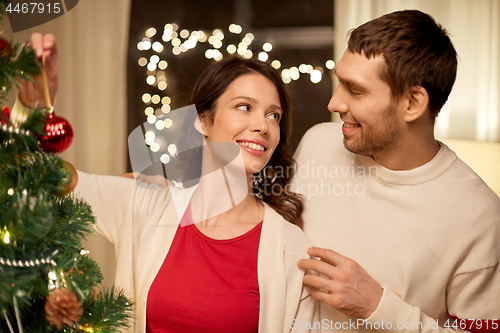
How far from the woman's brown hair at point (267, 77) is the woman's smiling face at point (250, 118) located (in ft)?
0.08

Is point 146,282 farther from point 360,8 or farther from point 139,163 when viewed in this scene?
point 360,8

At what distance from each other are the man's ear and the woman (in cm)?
41

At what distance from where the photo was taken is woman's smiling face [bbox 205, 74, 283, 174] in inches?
49.8

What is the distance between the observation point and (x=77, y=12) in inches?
85.6

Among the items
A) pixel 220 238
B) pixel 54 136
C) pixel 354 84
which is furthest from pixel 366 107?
pixel 54 136

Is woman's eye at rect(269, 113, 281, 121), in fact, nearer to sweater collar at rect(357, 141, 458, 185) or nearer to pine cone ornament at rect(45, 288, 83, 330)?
sweater collar at rect(357, 141, 458, 185)

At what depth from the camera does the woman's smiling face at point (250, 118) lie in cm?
127

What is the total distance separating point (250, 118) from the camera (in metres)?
1.28

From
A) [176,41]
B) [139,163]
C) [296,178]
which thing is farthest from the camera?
[176,41]

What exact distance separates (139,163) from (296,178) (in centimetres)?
72

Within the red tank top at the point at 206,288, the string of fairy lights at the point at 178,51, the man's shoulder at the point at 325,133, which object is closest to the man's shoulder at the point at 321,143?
the man's shoulder at the point at 325,133

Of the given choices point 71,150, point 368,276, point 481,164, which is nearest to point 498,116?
point 481,164

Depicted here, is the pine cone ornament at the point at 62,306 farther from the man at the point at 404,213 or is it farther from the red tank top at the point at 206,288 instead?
the man at the point at 404,213

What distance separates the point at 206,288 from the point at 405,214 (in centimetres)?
67
